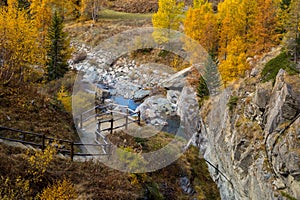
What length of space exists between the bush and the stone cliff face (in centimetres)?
81

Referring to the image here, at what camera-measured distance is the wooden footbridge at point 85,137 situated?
14625mm

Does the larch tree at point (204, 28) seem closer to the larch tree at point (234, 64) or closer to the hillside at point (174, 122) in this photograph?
the hillside at point (174, 122)

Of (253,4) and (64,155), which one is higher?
(253,4)

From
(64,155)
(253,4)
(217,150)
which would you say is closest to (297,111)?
(217,150)

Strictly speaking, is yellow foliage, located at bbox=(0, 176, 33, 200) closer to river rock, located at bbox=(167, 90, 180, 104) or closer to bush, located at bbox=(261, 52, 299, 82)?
bush, located at bbox=(261, 52, 299, 82)

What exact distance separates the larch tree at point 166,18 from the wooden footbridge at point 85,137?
2290 centimetres

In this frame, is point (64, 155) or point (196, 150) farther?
point (196, 150)

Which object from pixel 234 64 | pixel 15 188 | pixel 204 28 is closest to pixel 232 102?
pixel 234 64

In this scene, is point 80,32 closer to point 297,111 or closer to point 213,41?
point 213,41

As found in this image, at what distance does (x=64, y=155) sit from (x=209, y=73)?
16.6 meters

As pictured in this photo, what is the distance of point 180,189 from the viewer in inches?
691

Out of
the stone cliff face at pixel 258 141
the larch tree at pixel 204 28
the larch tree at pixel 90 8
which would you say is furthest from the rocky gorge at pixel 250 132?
the larch tree at pixel 90 8

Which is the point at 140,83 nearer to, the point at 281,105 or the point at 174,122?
the point at 174,122

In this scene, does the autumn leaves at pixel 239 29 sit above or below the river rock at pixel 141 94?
above
